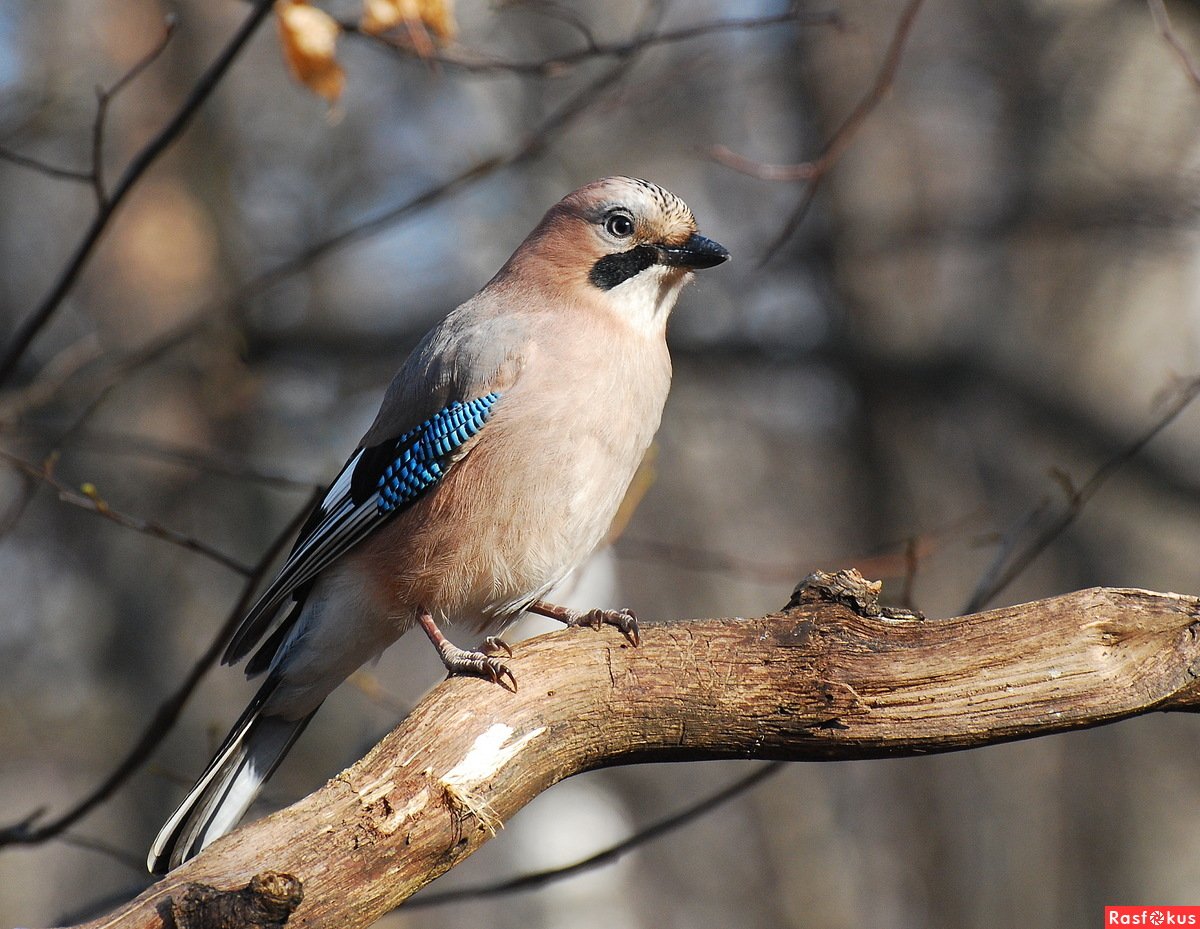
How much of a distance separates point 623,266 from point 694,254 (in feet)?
0.76

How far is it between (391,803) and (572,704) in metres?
0.46

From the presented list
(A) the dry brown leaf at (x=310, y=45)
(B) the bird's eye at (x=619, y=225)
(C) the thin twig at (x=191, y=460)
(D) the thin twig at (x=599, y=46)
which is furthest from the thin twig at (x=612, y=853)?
(A) the dry brown leaf at (x=310, y=45)

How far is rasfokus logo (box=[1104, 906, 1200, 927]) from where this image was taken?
5203 millimetres

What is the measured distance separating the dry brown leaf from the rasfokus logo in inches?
181

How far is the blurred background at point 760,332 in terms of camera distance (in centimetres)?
728

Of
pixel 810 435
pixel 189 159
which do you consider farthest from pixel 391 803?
pixel 810 435

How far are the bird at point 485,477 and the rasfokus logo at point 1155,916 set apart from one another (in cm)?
337

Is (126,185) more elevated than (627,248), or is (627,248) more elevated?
(627,248)

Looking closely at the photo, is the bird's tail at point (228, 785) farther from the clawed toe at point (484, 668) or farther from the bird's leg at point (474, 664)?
the clawed toe at point (484, 668)

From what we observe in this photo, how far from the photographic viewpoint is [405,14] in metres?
3.58

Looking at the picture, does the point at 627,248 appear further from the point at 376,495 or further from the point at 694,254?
the point at 376,495

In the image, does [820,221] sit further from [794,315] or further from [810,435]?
[810,435]

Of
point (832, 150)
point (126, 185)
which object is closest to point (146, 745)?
point (126, 185)

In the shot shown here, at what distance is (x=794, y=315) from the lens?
9172 mm
